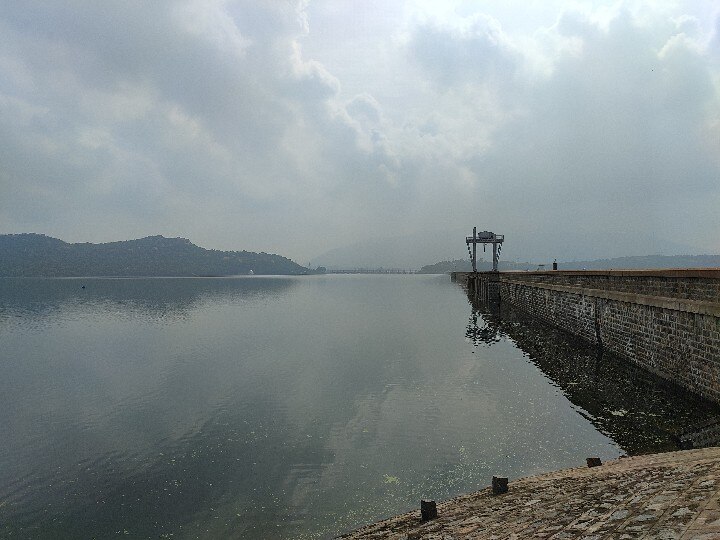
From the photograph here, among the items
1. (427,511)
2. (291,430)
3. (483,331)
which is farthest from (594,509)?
(483,331)

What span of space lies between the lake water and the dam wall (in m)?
1.11

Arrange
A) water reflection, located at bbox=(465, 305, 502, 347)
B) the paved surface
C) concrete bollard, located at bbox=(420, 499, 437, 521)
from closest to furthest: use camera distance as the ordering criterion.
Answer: the paved surface → concrete bollard, located at bbox=(420, 499, 437, 521) → water reflection, located at bbox=(465, 305, 502, 347)

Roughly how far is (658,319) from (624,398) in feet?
14.0

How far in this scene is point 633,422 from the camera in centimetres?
1360

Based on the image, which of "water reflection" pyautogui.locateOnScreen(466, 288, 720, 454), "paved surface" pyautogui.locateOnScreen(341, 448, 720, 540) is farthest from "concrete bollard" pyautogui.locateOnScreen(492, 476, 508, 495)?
"water reflection" pyautogui.locateOnScreen(466, 288, 720, 454)

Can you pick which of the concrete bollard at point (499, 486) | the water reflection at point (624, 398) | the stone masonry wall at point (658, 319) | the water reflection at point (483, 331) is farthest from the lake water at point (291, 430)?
the water reflection at point (483, 331)

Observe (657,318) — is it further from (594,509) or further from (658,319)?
(594,509)

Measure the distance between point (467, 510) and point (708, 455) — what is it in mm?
4647

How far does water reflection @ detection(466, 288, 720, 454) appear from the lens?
12.2 metres

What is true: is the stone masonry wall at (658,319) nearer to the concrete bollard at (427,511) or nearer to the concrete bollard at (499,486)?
the concrete bollard at (499,486)

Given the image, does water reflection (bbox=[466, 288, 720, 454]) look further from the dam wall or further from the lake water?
the dam wall

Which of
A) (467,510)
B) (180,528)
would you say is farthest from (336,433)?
(467,510)

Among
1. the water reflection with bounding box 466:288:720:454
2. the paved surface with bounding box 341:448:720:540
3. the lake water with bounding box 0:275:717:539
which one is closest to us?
the paved surface with bounding box 341:448:720:540

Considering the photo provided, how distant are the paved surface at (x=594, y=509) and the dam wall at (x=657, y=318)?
8.11 metres
